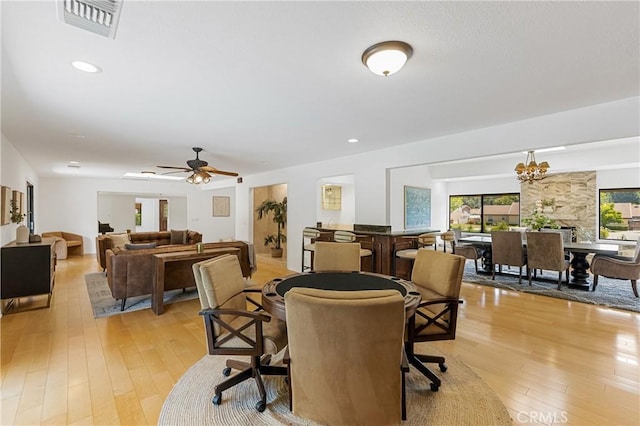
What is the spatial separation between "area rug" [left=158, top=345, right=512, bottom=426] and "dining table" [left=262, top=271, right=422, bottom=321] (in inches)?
26.4

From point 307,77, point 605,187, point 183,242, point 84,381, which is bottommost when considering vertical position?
point 84,381

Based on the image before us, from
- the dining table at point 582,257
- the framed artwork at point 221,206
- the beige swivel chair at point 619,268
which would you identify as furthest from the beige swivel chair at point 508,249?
the framed artwork at point 221,206

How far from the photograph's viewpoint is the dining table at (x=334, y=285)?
6.53ft

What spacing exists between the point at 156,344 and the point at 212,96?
2518 millimetres

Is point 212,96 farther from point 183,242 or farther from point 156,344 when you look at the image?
point 183,242

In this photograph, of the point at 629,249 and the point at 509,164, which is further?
the point at 509,164

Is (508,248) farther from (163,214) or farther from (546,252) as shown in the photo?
(163,214)

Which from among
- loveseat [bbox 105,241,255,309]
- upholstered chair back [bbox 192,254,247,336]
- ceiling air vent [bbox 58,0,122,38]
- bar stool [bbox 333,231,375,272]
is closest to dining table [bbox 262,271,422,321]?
upholstered chair back [bbox 192,254,247,336]

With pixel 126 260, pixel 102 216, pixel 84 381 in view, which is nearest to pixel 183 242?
pixel 126 260

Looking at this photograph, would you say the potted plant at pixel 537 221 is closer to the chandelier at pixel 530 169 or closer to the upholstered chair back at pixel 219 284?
the chandelier at pixel 530 169

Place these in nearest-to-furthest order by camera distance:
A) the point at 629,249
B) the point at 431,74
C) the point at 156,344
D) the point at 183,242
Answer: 1. the point at 431,74
2. the point at 156,344
3. the point at 629,249
4. the point at 183,242

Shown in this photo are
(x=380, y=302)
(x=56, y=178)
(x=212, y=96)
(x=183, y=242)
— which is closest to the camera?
(x=380, y=302)

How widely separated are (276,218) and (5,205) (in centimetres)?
513

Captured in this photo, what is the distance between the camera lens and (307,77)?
2305 millimetres
